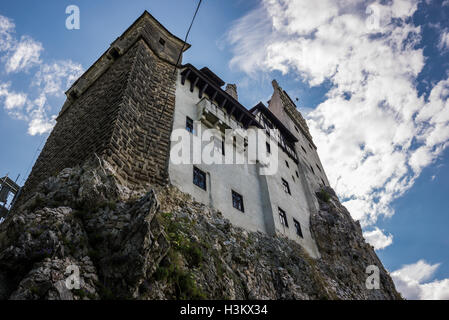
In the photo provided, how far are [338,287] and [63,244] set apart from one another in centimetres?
1448

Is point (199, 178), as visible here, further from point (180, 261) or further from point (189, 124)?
point (180, 261)

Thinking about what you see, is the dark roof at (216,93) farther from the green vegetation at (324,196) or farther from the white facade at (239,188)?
the green vegetation at (324,196)

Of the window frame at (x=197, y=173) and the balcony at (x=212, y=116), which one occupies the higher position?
the balcony at (x=212, y=116)

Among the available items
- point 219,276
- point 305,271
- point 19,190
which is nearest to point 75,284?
point 219,276

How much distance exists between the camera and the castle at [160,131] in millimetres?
12383

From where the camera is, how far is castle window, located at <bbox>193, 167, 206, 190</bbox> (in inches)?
554

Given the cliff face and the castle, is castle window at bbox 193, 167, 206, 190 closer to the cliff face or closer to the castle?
the castle

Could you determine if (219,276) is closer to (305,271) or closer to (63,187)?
(63,187)

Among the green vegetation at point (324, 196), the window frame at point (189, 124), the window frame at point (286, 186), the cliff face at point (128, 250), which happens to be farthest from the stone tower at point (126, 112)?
the green vegetation at point (324, 196)

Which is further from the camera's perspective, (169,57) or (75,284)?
(169,57)

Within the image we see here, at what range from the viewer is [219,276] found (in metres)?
9.92

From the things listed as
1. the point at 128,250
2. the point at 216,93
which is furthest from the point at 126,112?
the point at 216,93

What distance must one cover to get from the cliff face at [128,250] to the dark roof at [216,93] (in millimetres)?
8961

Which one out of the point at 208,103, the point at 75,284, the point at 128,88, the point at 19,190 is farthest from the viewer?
the point at 208,103
